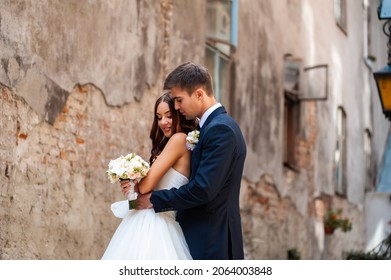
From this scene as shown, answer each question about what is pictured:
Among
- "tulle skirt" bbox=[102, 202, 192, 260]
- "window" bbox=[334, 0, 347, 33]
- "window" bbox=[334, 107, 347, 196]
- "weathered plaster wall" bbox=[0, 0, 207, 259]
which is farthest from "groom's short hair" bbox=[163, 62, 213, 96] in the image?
"window" bbox=[334, 107, 347, 196]

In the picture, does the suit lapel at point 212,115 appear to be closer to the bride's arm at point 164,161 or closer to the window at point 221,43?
the bride's arm at point 164,161

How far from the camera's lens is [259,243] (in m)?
12.0

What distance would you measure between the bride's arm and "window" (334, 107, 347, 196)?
1158 cm

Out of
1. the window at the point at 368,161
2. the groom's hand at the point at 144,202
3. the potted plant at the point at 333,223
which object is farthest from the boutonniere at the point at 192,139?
the window at the point at 368,161

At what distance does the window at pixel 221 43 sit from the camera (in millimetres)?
10516

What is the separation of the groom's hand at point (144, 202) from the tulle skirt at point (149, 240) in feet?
0.07

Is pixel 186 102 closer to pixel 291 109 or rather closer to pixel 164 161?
pixel 164 161

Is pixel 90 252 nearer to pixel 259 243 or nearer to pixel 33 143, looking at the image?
→ pixel 33 143

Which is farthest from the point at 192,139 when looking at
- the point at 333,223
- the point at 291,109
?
the point at 333,223

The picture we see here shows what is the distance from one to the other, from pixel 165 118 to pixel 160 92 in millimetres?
4176

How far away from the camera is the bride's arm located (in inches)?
183

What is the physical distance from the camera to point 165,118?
4.81 meters
